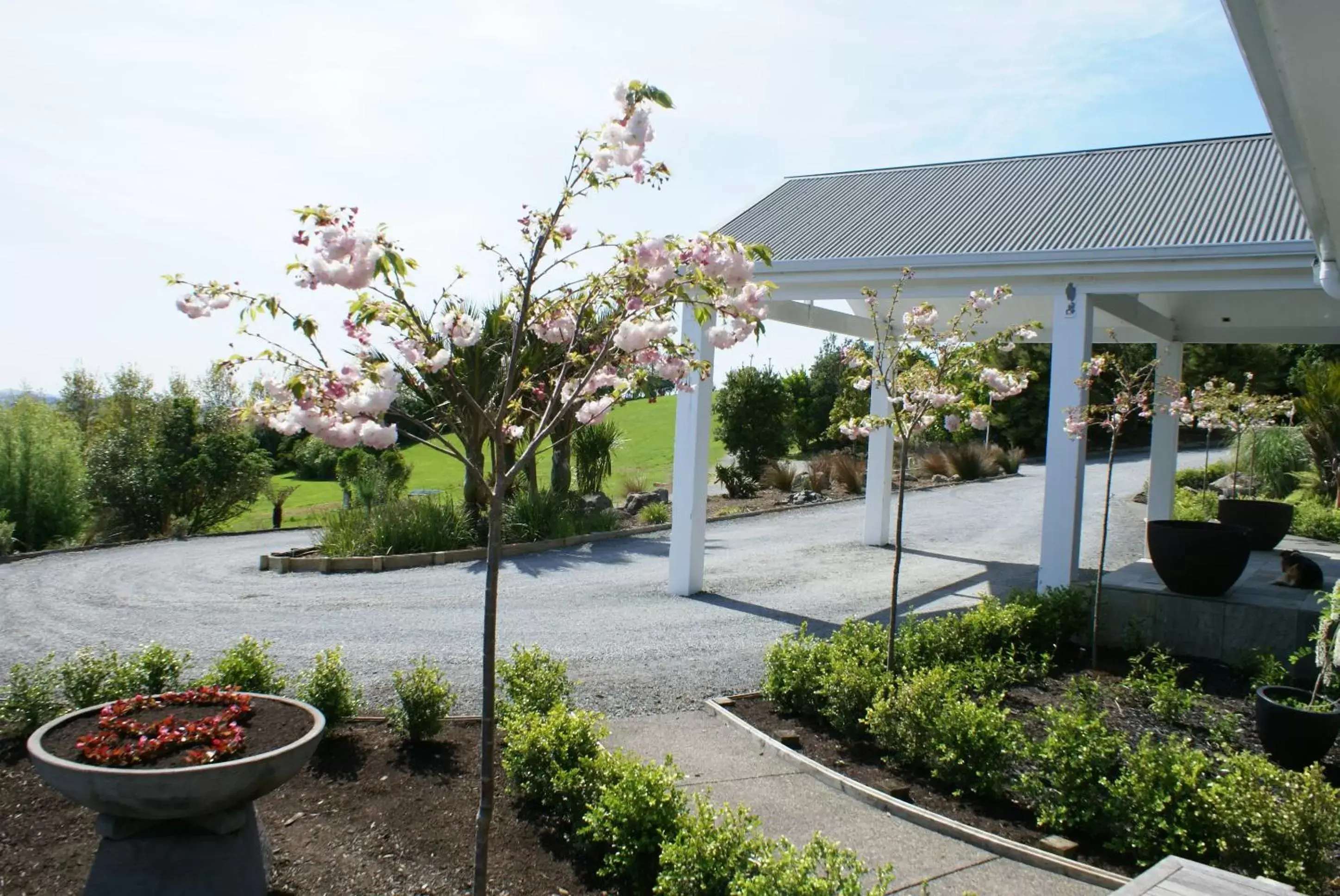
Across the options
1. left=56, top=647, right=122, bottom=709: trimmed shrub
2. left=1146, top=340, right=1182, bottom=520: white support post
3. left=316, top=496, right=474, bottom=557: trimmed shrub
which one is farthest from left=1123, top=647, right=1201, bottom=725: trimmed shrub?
left=316, top=496, right=474, bottom=557: trimmed shrub

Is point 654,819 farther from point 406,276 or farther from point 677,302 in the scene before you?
point 406,276

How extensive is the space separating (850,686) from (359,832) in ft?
8.70

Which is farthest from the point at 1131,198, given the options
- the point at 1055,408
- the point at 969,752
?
the point at 969,752

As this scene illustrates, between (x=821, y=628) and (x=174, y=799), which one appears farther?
(x=821, y=628)

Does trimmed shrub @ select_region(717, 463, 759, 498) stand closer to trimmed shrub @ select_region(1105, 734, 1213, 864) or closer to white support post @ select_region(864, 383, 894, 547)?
white support post @ select_region(864, 383, 894, 547)

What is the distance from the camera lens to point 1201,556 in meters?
7.19

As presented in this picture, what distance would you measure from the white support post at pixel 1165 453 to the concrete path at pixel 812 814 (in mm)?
9939

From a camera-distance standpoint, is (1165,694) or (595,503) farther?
(595,503)

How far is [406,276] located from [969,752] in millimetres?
3402

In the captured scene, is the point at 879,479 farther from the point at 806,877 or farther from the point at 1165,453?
the point at 806,877

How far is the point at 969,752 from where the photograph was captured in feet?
14.2

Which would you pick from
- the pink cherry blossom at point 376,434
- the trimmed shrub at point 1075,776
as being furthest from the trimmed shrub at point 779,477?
the pink cherry blossom at point 376,434

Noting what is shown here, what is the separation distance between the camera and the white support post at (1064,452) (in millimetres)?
8148

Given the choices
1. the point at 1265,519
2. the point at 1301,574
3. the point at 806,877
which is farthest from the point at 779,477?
the point at 806,877
